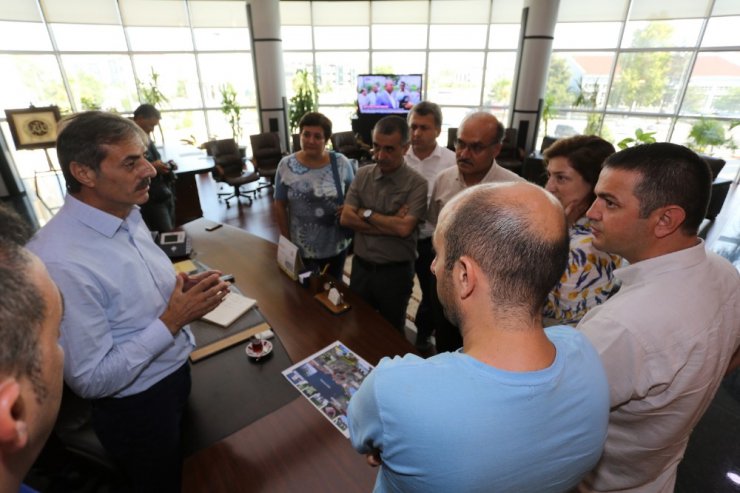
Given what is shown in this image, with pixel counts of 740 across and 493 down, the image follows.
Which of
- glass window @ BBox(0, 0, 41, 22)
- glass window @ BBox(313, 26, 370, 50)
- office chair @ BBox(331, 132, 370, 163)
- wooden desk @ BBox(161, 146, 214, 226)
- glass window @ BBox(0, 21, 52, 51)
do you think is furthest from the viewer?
glass window @ BBox(313, 26, 370, 50)

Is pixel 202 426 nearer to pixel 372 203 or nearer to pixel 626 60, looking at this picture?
pixel 372 203

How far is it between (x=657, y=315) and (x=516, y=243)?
2.13 feet

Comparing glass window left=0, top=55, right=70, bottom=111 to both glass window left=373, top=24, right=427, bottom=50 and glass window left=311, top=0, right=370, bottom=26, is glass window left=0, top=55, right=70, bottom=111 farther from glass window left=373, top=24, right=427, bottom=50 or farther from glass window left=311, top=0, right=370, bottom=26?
glass window left=373, top=24, right=427, bottom=50

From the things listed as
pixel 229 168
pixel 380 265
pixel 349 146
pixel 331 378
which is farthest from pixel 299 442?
pixel 349 146

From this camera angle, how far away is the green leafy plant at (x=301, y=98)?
8.66 m

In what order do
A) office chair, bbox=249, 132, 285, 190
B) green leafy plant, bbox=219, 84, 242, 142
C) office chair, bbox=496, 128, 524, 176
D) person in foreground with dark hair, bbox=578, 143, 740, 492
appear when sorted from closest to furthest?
person in foreground with dark hair, bbox=578, 143, 740, 492
office chair, bbox=249, 132, 285, 190
office chair, bbox=496, 128, 524, 176
green leafy plant, bbox=219, 84, 242, 142

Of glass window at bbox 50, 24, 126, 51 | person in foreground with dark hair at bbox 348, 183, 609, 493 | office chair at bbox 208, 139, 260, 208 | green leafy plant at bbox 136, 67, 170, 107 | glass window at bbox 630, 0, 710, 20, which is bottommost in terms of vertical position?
office chair at bbox 208, 139, 260, 208

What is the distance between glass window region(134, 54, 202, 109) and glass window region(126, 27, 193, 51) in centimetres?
17

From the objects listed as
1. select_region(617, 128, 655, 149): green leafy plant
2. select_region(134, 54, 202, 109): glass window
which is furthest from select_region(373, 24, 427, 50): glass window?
select_region(617, 128, 655, 149): green leafy plant

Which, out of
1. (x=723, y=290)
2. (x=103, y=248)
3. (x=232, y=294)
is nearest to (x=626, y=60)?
(x=723, y=290)

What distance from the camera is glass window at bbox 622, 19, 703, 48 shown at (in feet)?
22.9

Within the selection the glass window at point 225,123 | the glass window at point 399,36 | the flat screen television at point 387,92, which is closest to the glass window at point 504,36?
the glass window at point 399,36

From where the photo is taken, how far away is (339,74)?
929cm

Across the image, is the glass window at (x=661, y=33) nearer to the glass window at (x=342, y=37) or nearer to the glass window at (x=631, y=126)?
the glass window at (x=631, y=126)
